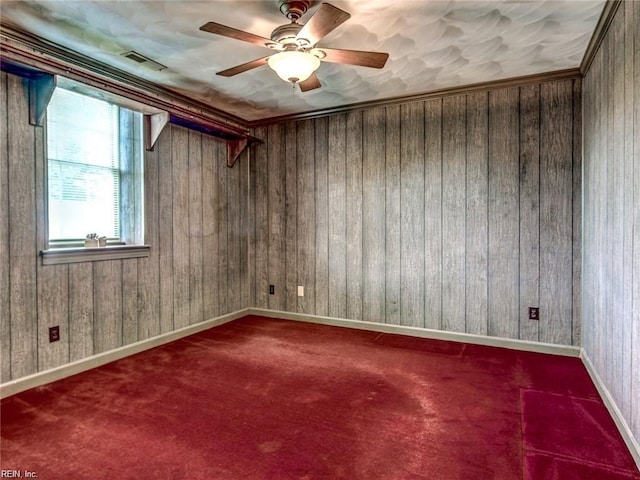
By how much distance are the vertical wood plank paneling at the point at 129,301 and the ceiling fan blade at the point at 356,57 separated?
2.41m

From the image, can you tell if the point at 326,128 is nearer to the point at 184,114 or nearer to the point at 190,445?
the point at 184,114

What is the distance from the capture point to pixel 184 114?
344cm

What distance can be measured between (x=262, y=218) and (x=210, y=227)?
726 millimetres

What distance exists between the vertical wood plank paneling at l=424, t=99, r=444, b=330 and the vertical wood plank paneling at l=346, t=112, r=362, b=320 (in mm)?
719

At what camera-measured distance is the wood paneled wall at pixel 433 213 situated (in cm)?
328

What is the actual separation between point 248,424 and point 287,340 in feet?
5.19

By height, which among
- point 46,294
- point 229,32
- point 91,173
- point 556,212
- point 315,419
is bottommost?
point 315,419

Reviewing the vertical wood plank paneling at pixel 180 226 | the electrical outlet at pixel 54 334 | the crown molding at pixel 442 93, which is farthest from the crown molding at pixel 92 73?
the electrical outlet at pixel 54 334

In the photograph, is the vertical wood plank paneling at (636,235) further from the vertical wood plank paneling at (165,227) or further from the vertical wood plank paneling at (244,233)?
the vertical wood plank paneling at (244,233)

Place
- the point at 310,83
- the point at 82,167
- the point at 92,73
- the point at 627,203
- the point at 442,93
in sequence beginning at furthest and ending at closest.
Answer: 1. the point at 442,93
2. the point at 82,167
3. the point at 92,73
4. the point at 310,83
5. the point at 627,203

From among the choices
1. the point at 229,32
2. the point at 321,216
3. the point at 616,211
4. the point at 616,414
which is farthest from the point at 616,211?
the point at 321,216

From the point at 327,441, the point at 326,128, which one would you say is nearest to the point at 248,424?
the point at 327,441

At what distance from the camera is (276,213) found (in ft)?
15.1

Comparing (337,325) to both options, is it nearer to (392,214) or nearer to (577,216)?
(392,214)
